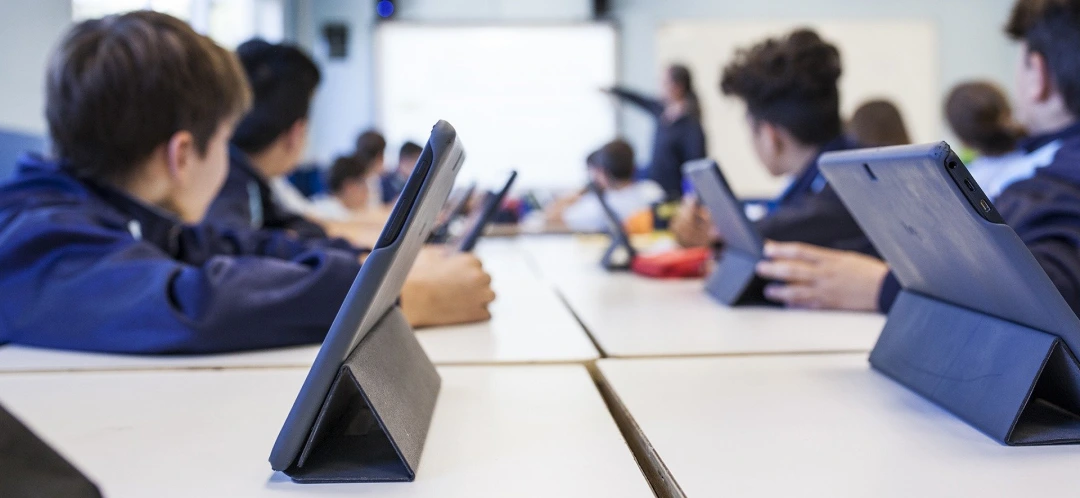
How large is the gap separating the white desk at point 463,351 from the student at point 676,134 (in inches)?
137

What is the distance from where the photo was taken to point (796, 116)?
169cm

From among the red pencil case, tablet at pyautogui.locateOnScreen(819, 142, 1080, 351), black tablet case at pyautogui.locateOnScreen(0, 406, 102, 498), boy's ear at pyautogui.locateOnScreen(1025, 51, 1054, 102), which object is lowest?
the red pencil case

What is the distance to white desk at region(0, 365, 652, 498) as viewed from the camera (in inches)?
19.5

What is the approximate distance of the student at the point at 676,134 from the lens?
4.54m

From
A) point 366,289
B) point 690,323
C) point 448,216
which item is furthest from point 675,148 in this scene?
point 366,289

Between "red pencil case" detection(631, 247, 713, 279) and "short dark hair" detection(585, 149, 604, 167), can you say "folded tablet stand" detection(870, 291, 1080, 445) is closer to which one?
"red pencil case" detection(631, 247, 713, 279)

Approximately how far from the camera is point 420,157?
0.47 meters

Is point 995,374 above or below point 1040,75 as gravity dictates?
below

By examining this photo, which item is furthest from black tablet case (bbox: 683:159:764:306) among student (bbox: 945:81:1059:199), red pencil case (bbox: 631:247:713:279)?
student (bbox: 945:81:1059:199)

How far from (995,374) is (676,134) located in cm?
410

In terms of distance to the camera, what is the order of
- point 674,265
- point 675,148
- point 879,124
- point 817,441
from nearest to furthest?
point 817,441 < point 674,265 < point 879,124 < point 675,148

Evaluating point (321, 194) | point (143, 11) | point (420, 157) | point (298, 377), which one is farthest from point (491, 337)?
point (321, 194)

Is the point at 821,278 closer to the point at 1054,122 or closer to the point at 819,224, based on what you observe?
the point at 819,224

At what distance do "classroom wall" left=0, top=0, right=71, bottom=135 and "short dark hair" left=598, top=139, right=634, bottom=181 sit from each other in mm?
2285
